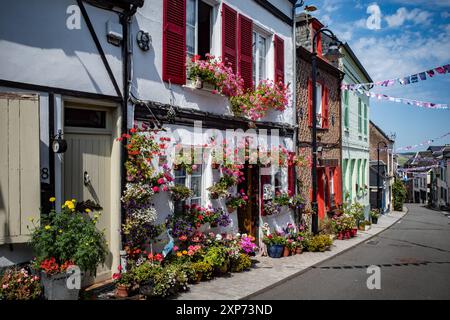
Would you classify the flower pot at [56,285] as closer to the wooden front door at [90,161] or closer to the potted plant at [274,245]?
the wooden front door at [90,161]

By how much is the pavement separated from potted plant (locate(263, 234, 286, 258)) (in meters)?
0.19

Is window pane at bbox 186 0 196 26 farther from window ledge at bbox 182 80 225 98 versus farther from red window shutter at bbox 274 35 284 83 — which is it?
red window shutter at bbox 274 35 284 83

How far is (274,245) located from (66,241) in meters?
6.00

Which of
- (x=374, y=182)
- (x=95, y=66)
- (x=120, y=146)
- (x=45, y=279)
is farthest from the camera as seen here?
(x=374, y=182)

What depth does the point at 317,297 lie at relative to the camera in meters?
6.73

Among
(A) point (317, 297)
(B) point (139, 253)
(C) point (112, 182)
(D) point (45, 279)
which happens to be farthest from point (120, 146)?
(A) point (317, 297)

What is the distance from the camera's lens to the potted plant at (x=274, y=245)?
389 inches

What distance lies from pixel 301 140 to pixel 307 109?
47.9 inches

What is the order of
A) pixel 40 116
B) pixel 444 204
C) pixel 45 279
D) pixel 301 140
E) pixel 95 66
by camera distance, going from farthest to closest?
pixel 444 204 → pixel 301 140 → pixel 95 66 → pixel 40 116 → pixel 45 279

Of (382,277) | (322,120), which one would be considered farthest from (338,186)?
(382,277)

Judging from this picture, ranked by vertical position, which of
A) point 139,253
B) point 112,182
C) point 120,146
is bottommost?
point 139,253

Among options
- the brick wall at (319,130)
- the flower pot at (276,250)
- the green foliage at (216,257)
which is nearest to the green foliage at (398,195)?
the brick wall at (319,130)

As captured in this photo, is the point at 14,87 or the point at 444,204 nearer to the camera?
the point at 14,87

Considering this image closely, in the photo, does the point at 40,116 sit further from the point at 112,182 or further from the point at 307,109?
the point at 307,109
